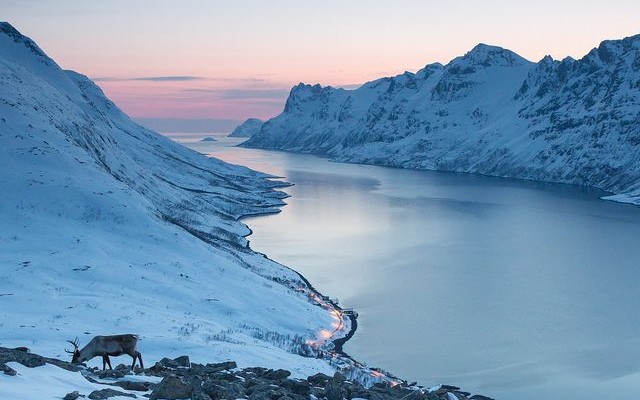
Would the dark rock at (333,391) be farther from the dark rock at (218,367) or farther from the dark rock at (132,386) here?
the dark rock at (132,386)

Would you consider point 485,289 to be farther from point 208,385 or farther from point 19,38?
point 19,38

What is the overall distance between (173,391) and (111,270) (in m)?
36.9

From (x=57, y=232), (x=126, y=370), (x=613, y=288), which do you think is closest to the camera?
(x=126, y=370)

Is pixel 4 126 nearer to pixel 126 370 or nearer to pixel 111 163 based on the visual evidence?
pixel 111 163

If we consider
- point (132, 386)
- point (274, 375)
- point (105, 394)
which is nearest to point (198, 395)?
point (105, 394)

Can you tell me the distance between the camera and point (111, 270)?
54188 mm

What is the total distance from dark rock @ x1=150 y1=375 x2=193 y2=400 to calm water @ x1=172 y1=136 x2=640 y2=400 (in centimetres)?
2901

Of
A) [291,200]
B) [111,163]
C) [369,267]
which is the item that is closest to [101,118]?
[291,200]

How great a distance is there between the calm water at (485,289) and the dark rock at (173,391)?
2901 cm

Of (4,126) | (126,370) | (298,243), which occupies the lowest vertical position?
(298,243)

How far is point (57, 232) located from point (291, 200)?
110073mm

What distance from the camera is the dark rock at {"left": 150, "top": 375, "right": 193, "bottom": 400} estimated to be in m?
19.4

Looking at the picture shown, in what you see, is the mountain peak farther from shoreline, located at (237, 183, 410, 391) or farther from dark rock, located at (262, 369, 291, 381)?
dark rock, located at (262, 369, 291, 381)

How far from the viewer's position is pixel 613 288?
7519 centimetres
